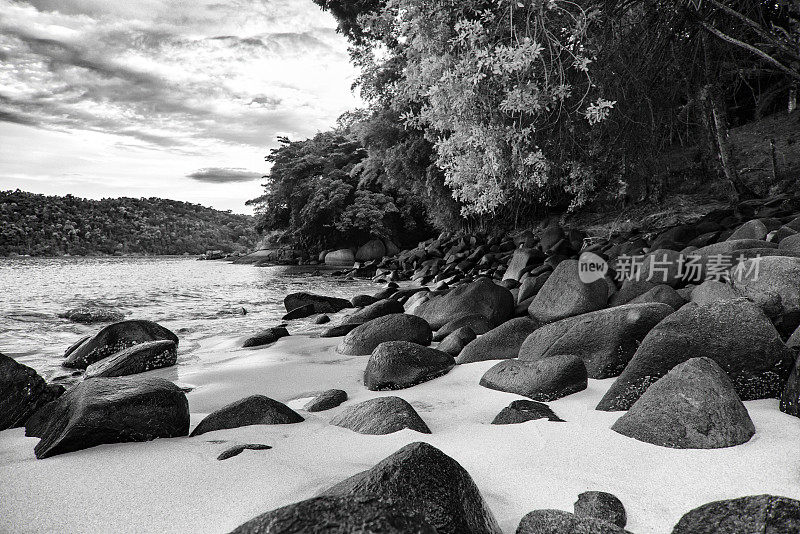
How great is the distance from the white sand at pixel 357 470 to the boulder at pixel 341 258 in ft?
83.5

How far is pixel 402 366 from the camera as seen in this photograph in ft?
13.8

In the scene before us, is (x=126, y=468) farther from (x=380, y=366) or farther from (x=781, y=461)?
(x=781, y=461)

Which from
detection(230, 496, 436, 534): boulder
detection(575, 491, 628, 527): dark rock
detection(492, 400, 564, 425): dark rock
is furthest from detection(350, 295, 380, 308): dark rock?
detection(230, 496, 436, 534): boulder

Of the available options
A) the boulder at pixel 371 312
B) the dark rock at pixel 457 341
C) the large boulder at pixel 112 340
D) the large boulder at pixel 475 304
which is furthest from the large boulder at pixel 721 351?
the large boulder at pixel 112 340

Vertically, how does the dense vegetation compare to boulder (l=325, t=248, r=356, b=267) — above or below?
above

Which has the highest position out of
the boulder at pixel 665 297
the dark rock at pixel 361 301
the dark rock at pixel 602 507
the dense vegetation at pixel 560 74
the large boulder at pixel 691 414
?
the dense vegetation at pixel 560 74

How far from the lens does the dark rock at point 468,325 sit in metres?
6.12

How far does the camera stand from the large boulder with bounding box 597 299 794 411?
3.00m

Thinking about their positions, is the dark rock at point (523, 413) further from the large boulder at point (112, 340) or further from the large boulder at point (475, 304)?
the large boulder at point (112, 340)

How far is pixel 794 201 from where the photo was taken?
10680 millimetres

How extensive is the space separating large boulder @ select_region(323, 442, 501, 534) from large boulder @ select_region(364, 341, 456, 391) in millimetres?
2288

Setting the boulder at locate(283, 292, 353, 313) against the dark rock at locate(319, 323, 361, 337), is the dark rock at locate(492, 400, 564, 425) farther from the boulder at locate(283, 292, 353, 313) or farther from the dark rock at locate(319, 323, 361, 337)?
Result: the boulder at locate(283, 292, 353, 313)

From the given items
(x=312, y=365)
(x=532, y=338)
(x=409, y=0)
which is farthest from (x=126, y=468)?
(x=409, y=0)

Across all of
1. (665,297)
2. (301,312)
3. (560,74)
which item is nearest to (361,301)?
(301,312)
